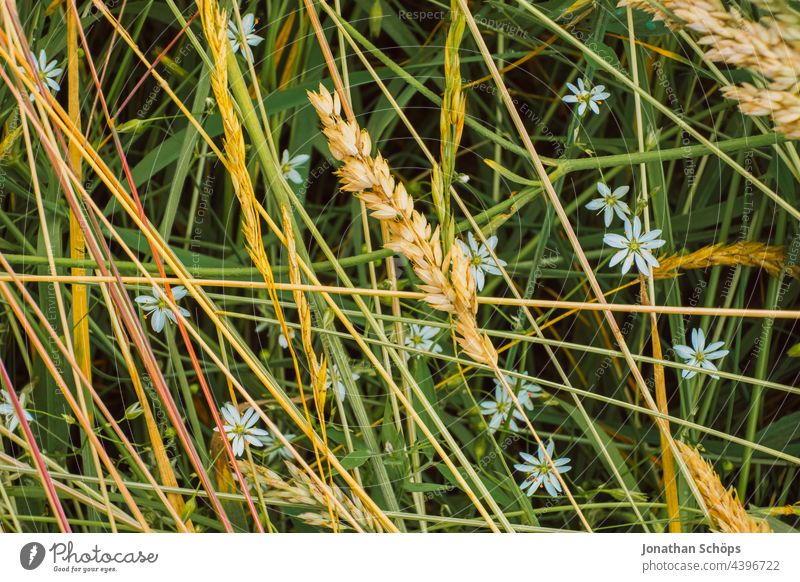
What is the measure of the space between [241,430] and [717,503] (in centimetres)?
33

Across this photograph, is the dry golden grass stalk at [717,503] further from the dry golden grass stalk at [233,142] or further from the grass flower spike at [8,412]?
the grass flower spike at [8,412]

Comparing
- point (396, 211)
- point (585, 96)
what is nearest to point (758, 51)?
point (585, 96)

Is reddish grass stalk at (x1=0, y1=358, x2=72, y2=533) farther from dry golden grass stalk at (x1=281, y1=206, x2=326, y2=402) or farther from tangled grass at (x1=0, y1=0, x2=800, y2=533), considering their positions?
dry golden grass stalk at (x1=281, y1=206, x2=326, y2=402)

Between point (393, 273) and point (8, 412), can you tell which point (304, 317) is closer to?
point (393, 273)

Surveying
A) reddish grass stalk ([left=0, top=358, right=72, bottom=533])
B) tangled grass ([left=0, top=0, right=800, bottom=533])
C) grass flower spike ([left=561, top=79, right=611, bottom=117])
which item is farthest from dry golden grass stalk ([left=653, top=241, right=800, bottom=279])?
reddish grass stalk ([left=0, top=358, right=72, bottom=533])

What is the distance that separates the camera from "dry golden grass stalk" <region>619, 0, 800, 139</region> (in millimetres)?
392

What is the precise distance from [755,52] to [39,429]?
548 millimetres

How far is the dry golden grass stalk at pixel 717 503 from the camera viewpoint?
46 centimetres

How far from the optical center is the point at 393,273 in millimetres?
484

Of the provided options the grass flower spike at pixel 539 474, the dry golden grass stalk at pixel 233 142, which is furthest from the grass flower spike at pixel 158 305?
the grass flower spike at pixel 539 474
